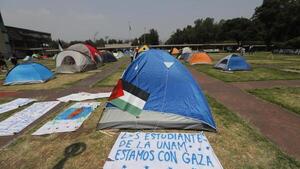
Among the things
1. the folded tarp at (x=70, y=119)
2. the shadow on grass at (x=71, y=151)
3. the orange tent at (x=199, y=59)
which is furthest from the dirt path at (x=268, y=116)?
the orange tent at (x=199, y=59)

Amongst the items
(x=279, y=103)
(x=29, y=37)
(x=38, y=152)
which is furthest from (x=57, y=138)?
(x=29, y=37)

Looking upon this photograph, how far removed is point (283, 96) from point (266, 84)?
2.47 m

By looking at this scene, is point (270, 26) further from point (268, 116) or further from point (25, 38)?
point (25, 38)

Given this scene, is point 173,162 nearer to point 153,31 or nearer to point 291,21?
point 291,21

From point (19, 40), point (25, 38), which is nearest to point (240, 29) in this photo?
point (19, 40)

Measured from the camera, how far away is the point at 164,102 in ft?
15.8

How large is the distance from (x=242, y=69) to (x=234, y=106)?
30.3ft

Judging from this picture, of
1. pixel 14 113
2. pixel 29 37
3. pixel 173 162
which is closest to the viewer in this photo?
pixel 173 162

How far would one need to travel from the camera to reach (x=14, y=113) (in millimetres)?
6512

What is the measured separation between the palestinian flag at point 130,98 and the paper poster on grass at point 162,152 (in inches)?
23.9

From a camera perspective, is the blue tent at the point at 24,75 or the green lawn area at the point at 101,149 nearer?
the green lawn area at the point at 101,149

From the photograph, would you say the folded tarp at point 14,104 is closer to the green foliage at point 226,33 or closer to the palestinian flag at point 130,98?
the palestinian flag at point 130,98

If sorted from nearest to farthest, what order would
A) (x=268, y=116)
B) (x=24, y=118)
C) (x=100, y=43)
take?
(x=268, y=116), (x=24, y=118), (x=100, y=43)

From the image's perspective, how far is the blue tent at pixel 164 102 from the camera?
4652 mm
